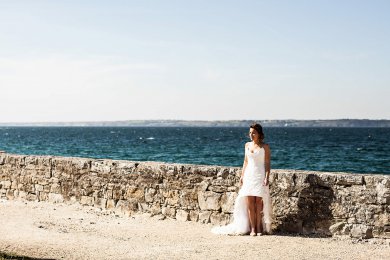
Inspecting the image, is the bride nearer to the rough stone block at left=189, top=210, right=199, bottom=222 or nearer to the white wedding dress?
the white wedding dress

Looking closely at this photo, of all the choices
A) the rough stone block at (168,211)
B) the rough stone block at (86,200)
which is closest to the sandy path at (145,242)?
the rough stone block at (168,211)

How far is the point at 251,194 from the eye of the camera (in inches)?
295

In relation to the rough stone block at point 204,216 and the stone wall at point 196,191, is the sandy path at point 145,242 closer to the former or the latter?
the rough stone block at point 204,216

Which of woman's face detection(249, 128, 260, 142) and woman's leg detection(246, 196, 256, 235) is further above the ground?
woman's face detection(249, 128, 260, 142)

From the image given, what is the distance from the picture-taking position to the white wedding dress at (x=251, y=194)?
295 inches

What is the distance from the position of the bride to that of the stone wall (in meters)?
0.26

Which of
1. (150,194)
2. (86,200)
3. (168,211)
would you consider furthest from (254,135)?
(86,200)

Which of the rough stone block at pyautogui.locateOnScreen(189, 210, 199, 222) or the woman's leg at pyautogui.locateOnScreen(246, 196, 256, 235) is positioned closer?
the woman's leg at pyautogui.locateOnScreen(246, 196, 256, 235)

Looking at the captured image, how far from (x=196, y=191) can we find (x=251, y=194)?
1.21m

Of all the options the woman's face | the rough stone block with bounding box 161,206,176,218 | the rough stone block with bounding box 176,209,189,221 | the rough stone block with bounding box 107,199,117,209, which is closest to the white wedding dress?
the woman's face

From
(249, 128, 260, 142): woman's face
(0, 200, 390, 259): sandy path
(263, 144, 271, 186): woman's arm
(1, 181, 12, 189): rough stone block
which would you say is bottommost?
(0, 200, 390, 259): sandy path

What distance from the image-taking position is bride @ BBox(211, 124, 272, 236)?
7.50 m

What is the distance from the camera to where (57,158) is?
10438mm

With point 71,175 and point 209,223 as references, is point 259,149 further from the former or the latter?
point 71,175
